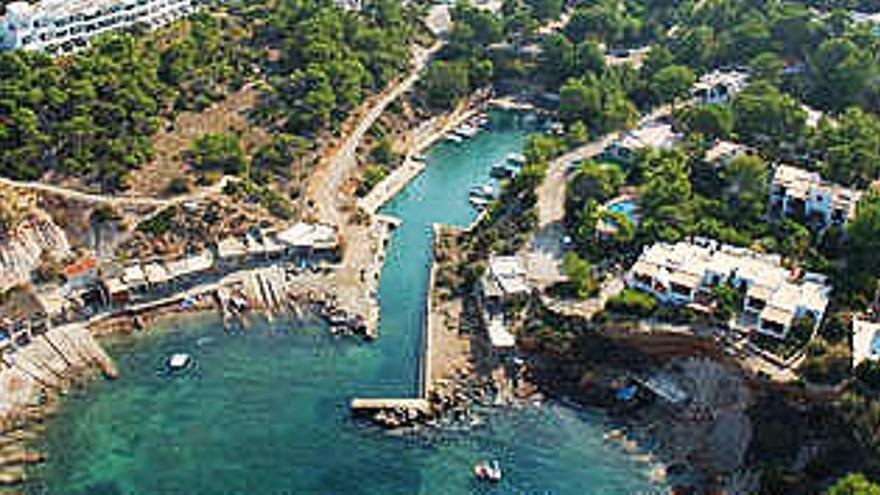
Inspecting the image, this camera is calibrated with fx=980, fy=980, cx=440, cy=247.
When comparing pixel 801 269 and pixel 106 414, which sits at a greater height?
pixel 801 269

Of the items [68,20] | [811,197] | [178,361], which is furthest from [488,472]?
[68,20]

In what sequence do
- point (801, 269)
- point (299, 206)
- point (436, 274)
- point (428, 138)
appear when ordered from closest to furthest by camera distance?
point (801, 269) → point (436, 274) → point (299, 206) → point (428, 138)

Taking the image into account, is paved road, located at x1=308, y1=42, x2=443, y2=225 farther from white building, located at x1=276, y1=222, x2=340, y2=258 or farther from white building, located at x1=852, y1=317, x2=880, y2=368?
white building, located at x1=852, y1=317, x2=880, y2=368

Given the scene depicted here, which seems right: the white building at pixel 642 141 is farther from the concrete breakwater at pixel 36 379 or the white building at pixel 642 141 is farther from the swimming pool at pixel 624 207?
the concrete breakwater at pixel 36 379

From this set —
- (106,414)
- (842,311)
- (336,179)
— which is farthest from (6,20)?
(842,311)

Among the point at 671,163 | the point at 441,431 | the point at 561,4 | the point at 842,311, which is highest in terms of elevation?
Result: the point at 561,4

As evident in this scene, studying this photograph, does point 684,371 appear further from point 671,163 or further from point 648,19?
point 648,19
